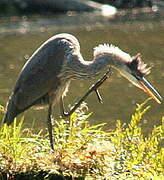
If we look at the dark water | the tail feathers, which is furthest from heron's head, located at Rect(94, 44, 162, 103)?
the dark water

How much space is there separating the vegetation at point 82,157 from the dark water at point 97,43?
407 cm

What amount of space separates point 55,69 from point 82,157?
34.9 inches

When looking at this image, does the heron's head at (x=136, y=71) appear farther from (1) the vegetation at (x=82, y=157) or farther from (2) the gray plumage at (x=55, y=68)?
(1) the vegetation at (x=82, y=157)

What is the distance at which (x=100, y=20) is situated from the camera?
80.2ft

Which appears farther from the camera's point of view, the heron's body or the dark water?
the dark water

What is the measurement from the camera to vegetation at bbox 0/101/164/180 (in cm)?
562

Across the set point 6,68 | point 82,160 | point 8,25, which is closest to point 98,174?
point 82,160

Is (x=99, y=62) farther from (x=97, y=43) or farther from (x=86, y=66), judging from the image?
(x=97, y=43)

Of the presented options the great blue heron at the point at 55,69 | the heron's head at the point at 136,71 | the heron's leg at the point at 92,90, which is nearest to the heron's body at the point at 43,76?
the great blue heron at the point at 55,69

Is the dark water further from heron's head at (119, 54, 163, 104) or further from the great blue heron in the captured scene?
heron's head at (119, 54, 163, 104)

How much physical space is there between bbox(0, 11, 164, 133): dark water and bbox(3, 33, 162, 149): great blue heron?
4.05 metres

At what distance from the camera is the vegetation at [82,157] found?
18.4 feet

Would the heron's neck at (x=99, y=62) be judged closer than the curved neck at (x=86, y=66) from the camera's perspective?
Yes

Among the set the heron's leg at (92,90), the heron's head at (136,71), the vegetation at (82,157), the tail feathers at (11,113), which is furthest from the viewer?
the tail feathers at (11,113)
